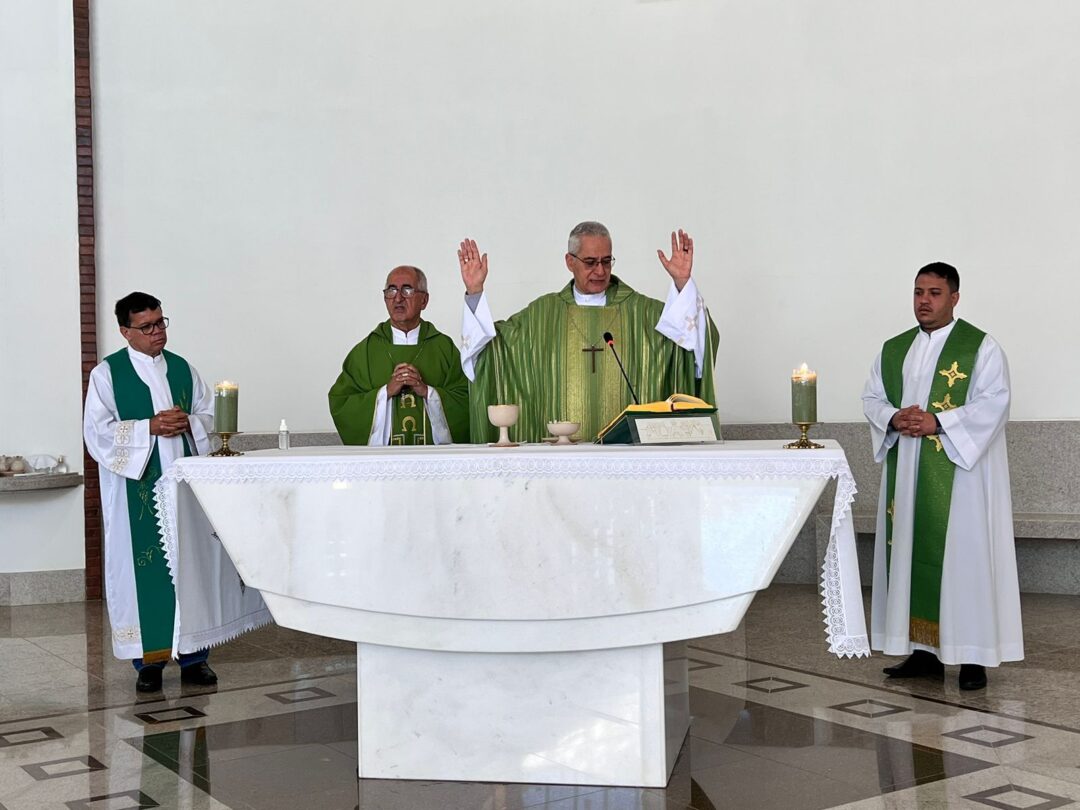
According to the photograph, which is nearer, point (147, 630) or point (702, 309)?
point (702, 309)

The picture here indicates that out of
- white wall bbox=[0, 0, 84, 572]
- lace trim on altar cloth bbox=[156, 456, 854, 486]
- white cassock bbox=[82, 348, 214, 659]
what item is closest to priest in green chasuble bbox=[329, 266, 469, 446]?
white cassock bbox=[82, 348, 214, 659]

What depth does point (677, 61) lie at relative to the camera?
8.40 metres

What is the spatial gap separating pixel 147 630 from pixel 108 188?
13.2 ft

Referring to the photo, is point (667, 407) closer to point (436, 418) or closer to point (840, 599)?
point (840, 599)

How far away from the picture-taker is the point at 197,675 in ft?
17.7

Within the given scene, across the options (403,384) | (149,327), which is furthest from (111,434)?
(403,384)

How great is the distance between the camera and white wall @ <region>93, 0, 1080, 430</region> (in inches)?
314

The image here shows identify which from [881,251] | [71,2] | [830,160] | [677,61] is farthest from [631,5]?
[71,2]

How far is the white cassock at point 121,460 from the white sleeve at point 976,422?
3.26m

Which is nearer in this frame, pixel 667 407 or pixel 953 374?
pixel 667 407

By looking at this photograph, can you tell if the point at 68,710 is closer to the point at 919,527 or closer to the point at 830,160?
the point at 919,527

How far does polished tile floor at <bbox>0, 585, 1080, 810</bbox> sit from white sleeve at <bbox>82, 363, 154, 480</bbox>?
0.99m

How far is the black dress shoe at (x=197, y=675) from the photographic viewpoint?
17.6ft

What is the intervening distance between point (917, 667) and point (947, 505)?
712mm
